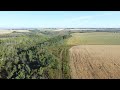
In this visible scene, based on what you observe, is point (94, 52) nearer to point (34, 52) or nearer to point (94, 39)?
point (94, 39)

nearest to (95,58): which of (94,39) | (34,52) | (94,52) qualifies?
(94,52)

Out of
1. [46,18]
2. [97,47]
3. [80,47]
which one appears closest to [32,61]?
[46,18]

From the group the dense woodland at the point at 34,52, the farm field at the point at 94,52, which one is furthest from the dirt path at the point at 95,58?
the dense woodland at the point at 34,52

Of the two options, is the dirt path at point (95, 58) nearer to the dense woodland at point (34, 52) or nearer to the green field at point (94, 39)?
the green field at point (94, 39)

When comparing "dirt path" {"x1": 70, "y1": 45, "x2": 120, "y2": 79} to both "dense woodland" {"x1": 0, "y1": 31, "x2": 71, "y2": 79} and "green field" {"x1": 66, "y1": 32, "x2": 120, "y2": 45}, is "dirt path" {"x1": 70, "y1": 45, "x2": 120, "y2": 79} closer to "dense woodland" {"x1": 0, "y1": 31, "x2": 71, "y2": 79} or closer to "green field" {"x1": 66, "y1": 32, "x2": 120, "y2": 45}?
"green field" {"x1": 66, "y1": 32, "x2": 120, "y2": 45}

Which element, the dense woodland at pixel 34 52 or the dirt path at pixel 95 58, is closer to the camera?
the dense woodland at pixel 34 52
